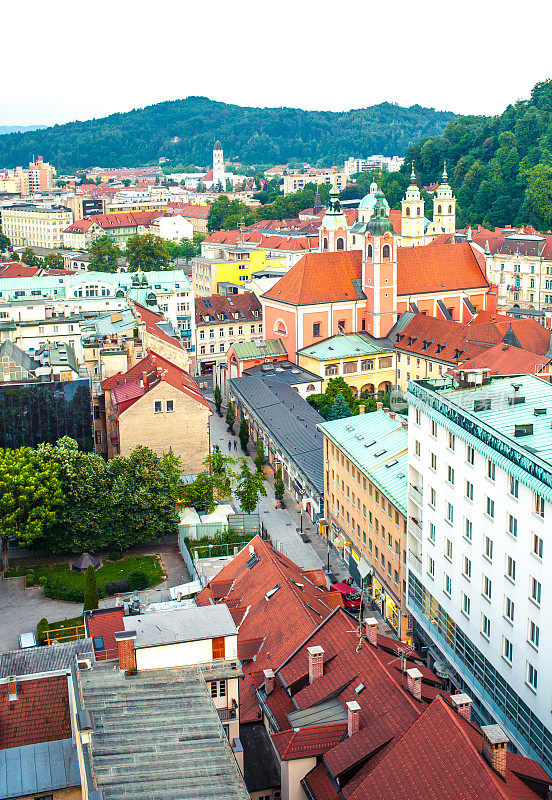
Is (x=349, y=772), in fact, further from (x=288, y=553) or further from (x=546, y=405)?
(x=288, y=553)

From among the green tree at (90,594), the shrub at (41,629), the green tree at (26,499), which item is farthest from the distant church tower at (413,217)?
the shrub at (41,629)

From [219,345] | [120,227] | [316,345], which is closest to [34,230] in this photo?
[120,227]

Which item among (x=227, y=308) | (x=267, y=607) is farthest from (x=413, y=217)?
(x=267, y=607)

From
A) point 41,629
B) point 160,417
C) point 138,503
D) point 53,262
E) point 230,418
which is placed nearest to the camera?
point 41,629

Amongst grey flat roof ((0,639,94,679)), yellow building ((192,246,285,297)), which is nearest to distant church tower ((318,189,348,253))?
yellow building ((192,246,285,297))

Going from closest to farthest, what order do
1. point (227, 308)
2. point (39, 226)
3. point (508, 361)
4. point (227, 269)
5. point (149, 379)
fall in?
point (149, 379), point (508, 361), point (227, 308), point (227, 269), point (39, 226)

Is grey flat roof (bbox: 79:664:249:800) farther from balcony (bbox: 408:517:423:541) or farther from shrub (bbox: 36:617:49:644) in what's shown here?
balcony (bbox: 408:517:423:541)

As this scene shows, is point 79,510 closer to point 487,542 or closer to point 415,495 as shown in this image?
point 415,495
